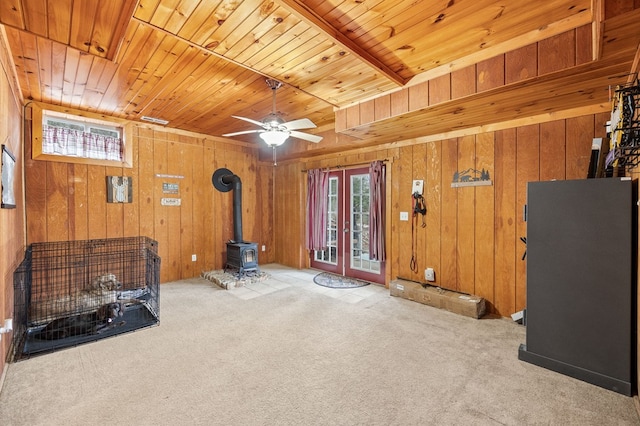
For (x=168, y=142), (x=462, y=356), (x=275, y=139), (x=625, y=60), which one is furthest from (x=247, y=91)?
(x=462, y=356)

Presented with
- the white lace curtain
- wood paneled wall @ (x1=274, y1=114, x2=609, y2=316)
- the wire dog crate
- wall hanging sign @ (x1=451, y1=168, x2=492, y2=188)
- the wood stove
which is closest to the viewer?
the wire dog crate

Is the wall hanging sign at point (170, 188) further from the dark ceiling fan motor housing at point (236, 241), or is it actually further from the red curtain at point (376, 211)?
the red curtain at point (376, 211)

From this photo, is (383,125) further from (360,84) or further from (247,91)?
(247,91)

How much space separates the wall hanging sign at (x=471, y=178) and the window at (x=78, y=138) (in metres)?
4.77

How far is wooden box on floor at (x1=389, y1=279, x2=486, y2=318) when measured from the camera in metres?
3.46

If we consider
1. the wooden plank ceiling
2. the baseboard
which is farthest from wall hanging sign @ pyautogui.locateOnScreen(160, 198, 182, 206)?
the baseboard

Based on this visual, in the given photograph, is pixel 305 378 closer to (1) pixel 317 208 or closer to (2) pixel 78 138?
(1) pixel 317 208

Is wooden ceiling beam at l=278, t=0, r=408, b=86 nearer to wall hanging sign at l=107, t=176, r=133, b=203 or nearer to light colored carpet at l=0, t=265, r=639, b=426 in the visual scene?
light colored carpet at l=0, t=265, r=639, b=426

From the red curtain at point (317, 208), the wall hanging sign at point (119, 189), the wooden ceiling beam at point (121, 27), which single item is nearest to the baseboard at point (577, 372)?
the red curtain at point (317, 208)

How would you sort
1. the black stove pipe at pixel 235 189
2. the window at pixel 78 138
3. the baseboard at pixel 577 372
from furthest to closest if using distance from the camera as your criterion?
the black stove pipe at pixel 235 189
the window at pixel 78 138
the baseboard at pixel 577 372

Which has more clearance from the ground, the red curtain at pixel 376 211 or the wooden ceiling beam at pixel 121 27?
the wooden ceiling beam at pixel 121 27

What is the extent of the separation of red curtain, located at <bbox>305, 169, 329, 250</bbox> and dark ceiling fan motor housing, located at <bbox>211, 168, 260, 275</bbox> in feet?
3.64

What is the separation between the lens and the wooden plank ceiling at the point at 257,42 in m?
1.84

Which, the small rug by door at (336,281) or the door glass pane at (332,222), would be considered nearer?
the small rug by door at (336,281)
